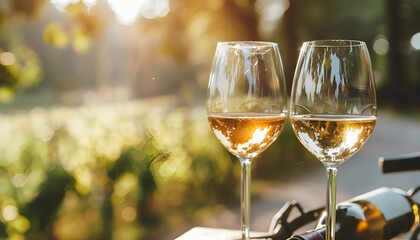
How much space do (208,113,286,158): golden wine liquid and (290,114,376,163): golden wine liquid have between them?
12 cm

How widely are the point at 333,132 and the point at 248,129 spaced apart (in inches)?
10.0

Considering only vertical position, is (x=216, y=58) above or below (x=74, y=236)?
above

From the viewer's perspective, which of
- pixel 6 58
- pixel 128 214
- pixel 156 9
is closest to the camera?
Answer: pixel 6 58

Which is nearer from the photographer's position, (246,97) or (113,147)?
(246,97)

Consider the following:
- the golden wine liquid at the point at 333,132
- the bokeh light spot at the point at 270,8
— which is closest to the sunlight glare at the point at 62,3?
the golden wine liquid at the point at 333,132

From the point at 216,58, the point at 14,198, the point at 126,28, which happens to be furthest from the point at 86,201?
the point at 216,58

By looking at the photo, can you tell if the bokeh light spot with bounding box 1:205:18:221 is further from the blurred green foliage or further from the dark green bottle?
the dark green bottle

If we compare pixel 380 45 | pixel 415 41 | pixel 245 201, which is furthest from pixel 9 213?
pixel 380 45

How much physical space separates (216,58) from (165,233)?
4.29 m

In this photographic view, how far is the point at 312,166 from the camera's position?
927cm

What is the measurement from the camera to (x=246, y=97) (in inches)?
56.1

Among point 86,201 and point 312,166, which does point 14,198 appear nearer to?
point 86,201

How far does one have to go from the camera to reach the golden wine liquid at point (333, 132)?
123 cm

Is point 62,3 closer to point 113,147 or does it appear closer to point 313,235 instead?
point 113,147
